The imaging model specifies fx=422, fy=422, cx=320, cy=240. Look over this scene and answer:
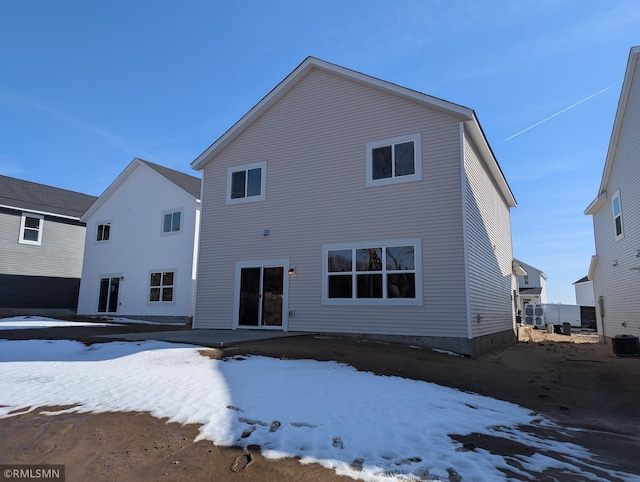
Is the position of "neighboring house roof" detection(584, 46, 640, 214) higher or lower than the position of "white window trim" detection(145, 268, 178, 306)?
higher

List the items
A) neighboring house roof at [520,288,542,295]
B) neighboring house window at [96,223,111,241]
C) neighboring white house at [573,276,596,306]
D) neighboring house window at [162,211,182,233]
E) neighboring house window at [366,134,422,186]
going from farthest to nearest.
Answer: neighboring house roof at [520,288,542,295] < neighboring white house at [573,276,596,306] < neighboring house window at [96,223,111,241] < neighboring house window at [162,211,182,233] < neighboring house window at [366,134,422,186]

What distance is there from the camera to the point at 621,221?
1503 cm

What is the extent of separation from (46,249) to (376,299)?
21260 mm

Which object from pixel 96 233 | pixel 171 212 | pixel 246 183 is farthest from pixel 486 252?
pixel 96 233

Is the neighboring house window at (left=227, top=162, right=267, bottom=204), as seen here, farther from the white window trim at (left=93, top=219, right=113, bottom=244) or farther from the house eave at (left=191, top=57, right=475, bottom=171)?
the white window trim at (left=93, top=219, right=113, bottom=244)

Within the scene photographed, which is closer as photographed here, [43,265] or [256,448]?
[256,448]

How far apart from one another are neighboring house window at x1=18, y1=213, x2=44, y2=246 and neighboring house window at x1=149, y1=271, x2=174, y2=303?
853 cm

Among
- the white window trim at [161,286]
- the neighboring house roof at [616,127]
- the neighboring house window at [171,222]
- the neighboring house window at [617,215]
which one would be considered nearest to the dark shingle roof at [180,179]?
the neighboring house window at [171,222]

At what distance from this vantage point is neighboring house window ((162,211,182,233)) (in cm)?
2038

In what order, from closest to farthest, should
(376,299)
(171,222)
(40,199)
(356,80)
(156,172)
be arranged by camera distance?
(376,299), (356,80), (171,222), (156,172), (40,199)

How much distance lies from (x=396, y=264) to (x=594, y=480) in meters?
8.44

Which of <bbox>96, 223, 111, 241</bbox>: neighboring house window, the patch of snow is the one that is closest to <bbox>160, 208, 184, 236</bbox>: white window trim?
<bbox>96, 223, 111, 241</bbox>: neighboring house window

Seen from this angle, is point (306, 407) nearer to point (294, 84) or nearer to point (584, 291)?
point (294, 84)

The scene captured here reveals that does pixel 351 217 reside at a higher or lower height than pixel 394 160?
lower
